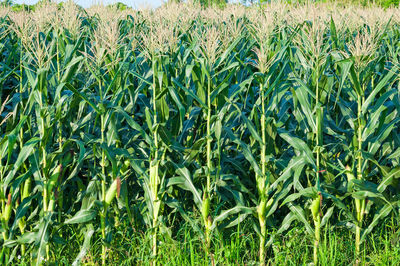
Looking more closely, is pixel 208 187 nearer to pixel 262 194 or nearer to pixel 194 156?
pixel 194 156

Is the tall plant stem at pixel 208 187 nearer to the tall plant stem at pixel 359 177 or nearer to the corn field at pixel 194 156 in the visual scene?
the corn field at pixel 194 156

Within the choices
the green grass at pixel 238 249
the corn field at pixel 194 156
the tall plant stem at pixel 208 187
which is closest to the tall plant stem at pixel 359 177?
the corn field at pixel 194 156

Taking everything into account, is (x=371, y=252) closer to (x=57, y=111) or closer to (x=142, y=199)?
(x=142, y=199)

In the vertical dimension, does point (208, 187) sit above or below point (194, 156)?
below

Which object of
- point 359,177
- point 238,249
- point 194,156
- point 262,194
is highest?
point 194,156

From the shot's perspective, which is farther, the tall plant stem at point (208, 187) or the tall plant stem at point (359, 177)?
the tall plant stem at point (359, 177)

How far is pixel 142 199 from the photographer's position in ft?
15.1

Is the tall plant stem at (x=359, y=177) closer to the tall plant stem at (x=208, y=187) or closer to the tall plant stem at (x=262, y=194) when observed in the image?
the tall plant stem at (x=262, y=194)

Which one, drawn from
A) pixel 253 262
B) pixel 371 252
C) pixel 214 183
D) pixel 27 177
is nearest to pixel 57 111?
pixel 27 177

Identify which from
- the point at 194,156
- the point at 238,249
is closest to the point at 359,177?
the point at 238,249

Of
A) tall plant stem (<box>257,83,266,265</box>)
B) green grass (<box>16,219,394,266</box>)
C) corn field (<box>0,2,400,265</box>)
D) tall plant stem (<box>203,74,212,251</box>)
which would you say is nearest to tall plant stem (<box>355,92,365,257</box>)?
corn field (<box>0,2,400,265</box>)

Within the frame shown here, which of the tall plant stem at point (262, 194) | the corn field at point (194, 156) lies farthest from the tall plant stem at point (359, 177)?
the tall plant stem at point (262, 194)

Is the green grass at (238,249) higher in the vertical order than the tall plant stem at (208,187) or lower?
lower

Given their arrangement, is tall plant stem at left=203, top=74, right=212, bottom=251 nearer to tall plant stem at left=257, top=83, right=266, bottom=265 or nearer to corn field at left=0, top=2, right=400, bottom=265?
corn field at left=0, top=2, right=400, bottom=265
